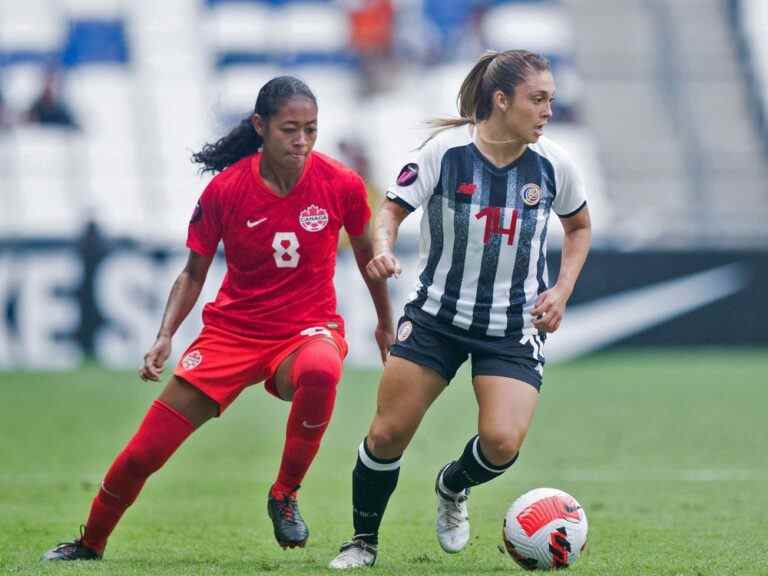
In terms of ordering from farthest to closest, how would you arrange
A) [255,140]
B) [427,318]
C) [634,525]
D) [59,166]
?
1. [59,166]
2. [634,525]
3. [255,140]
4. [427,318]

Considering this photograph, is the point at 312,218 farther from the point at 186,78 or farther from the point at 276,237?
the point at 186,78

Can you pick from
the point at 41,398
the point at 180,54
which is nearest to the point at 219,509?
the point at 41,398

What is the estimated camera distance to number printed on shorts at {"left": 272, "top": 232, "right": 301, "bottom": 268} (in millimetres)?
6559

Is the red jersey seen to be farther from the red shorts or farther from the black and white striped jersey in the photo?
the black and white striped jersey

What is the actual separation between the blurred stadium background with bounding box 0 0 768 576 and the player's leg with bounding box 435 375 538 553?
16 centimetres

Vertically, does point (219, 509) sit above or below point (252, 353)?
below

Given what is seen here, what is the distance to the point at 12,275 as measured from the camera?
55.8 feet

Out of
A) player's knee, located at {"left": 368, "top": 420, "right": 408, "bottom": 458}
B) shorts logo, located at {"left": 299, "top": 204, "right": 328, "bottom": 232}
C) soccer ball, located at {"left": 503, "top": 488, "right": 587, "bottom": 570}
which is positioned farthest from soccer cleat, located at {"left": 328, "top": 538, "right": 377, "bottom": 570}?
shorts logo, located at {"left": 299, "top": 204, "right": 328, "bottom": 232}

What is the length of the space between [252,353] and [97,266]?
35.8 feet

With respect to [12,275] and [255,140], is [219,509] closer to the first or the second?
[255,140]

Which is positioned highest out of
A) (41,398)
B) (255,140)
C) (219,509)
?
(255,140)

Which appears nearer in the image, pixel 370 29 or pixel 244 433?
pixel 244 433

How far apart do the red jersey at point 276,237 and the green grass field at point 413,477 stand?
3.35ft

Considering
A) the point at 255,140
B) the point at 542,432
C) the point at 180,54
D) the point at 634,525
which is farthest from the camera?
the point at 180,54
